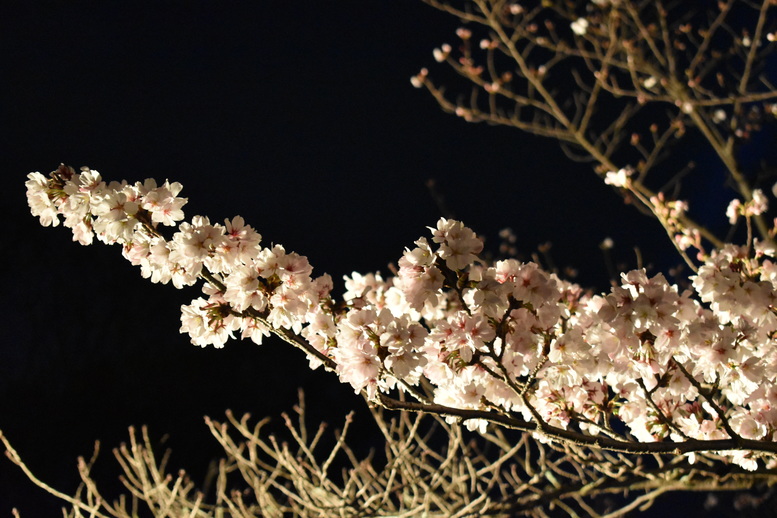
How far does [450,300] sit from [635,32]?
3.23m

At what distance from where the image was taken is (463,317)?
46.4 inches

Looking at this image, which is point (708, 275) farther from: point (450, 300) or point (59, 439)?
point (59, 439)

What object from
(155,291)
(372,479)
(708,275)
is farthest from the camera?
(155,291)

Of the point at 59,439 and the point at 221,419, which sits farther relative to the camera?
the point at 221,419

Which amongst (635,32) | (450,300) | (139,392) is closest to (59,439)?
(139,392)

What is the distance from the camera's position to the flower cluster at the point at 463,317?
1147 millimetres

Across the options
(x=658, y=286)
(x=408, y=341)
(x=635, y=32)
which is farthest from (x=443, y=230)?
(x=635, y=32)

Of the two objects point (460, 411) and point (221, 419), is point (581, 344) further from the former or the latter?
point (221, 419)

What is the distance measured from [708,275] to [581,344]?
34 cm

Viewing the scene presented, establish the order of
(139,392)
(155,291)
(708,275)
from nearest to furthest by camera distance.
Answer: (708,275) → (139,392) → (155,291)

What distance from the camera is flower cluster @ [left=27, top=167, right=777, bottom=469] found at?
3.76ft

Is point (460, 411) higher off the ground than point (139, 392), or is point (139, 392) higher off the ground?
point (460, 411)

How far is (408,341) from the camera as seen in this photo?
116 centimetres

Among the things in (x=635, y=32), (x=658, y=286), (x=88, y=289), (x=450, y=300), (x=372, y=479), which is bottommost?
(x=88, y=289)
